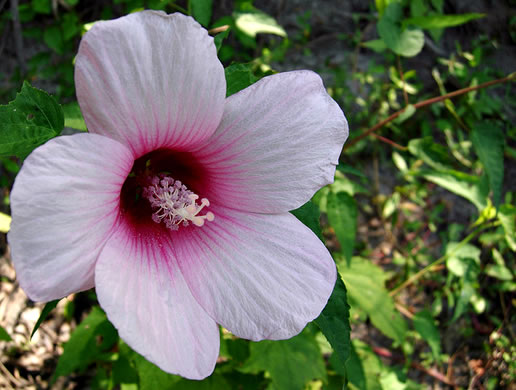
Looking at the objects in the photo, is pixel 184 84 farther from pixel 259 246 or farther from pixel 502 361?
pixel 502 361

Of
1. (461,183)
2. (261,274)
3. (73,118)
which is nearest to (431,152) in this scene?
(461,183)

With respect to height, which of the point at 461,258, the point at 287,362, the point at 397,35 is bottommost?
the point at 461,258

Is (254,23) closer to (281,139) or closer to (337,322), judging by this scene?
(281,139)

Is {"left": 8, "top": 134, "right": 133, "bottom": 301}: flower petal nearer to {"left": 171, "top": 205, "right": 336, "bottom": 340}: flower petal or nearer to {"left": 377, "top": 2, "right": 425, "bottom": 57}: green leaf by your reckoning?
{"left": 171, "top": 205, "right": 336, "bottom": 340}: flower petal

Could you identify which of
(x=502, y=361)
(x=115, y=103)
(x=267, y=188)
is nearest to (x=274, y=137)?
(x=267, y=188)

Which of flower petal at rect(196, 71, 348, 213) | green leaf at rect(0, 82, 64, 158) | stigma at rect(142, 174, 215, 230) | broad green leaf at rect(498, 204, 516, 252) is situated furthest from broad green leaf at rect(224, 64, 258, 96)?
broad green leaf at rect(498, 204, 516, 252)

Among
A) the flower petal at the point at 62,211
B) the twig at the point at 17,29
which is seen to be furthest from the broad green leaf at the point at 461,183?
the twig at the point at 17,29
